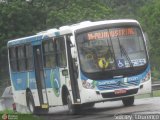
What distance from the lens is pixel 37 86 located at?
85.5 feet

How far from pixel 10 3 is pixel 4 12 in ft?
3.15

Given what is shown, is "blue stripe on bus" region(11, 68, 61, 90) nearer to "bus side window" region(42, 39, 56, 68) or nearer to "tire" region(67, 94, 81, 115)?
"bus side window" region(42, 39, 56, 68)

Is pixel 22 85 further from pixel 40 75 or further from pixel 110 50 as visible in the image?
pixel 110 50

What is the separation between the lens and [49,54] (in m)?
24.0

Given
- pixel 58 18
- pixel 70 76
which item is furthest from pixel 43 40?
pixel 58 18

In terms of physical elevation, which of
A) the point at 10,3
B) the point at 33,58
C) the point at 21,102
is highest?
the point at 10,3

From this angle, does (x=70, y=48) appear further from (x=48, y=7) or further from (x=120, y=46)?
(x=48, y=7)

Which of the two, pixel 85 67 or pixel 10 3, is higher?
pixel 10 3

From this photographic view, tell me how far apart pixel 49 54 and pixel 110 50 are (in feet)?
10.9

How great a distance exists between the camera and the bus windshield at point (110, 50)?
21.3 m

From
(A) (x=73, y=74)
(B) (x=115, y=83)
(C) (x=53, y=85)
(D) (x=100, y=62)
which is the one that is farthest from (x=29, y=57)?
(B) (x=115, y=83)

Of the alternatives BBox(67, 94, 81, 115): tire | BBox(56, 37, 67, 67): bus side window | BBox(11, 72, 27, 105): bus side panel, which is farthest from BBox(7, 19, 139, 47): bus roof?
BBox(67, 94, 81, 115): tire

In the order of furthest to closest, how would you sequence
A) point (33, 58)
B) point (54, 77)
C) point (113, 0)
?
1. point (113, 0)
2. point (33, 58)
3. point (54, 77)

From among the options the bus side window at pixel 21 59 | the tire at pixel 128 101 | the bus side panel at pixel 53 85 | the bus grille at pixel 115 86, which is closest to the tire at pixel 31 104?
the bus side window at pixel 21 59
